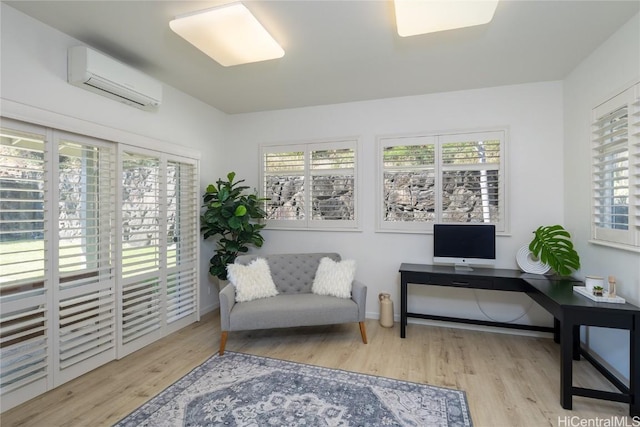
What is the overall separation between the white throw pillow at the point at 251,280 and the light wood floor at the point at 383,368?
461 millimetres

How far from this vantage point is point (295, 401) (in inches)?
84.5

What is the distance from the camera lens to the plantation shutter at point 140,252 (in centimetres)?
284

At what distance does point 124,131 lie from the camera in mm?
2807

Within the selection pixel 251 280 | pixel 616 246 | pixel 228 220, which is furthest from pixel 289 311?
pixel 616 246

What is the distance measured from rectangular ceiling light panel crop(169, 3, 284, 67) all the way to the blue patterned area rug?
8.32 feet

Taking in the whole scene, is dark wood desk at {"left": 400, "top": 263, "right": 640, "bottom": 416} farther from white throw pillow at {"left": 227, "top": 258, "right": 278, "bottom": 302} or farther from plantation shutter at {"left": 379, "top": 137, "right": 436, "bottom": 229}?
white throw pillow at {"left": 227, "top": 258, "right": 278, "bottom": 302}

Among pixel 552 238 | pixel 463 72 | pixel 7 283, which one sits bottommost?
pixel 7 283

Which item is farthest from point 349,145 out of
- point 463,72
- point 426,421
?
point 426,421

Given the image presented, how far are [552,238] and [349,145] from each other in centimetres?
234

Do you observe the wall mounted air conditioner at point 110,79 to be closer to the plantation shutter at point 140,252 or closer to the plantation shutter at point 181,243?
the plantation shutter at point 140,252

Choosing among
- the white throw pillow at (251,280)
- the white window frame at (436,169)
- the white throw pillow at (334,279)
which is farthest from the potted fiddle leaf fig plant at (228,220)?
the white window frame at (436,169)

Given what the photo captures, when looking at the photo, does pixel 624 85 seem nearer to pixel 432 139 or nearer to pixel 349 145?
pixel 432 139

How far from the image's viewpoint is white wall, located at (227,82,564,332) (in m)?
3.24

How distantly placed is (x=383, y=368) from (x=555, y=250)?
1.93 meters
